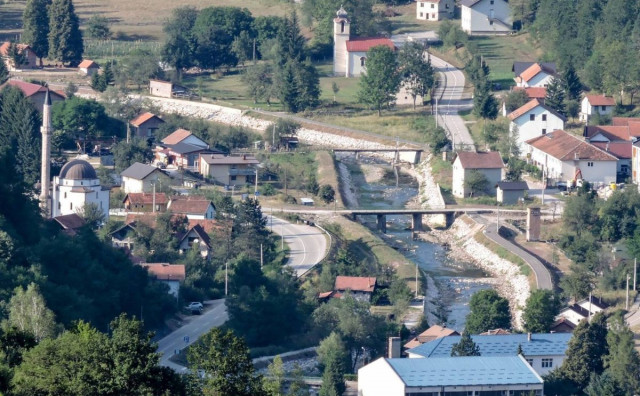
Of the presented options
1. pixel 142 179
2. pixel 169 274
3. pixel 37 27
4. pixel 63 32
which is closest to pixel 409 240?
pixel 142 179

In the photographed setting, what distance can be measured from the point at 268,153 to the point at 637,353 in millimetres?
26684

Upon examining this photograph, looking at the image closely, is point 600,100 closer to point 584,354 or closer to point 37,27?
point 37,27

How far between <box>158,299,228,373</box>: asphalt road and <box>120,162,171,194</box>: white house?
11.7 meters

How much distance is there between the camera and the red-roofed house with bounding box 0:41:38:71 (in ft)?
227

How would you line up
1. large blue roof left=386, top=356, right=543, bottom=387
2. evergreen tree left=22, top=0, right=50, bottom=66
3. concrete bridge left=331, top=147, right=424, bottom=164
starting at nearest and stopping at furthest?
large blue roof left=386, top=356, right=543, bottom=387, concrete bridge left=331, top=147, right=424, bottom=164, evergreen tree left=22, top=0, right=50, bottom=66

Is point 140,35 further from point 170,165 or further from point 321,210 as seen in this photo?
point 321,210

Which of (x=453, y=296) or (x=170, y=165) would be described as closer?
(x=453, y=296)

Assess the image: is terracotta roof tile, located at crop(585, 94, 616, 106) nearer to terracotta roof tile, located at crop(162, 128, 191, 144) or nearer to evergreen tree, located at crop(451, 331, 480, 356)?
terracotta roof tile, located at crop(162, 128, 191, 144)

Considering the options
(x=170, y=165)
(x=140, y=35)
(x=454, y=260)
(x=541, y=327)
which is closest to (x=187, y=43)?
(x=140, y=35)

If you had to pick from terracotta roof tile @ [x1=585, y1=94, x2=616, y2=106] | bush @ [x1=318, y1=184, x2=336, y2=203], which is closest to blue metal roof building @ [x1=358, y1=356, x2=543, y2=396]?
bush @ [x1=318, y1=184, x2=336, y2=203]

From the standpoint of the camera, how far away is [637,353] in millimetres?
34562

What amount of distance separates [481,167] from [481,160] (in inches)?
14.8

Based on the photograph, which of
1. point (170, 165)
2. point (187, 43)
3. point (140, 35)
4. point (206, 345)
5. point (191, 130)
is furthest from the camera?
point (140, 35)

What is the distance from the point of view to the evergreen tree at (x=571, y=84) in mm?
61250
